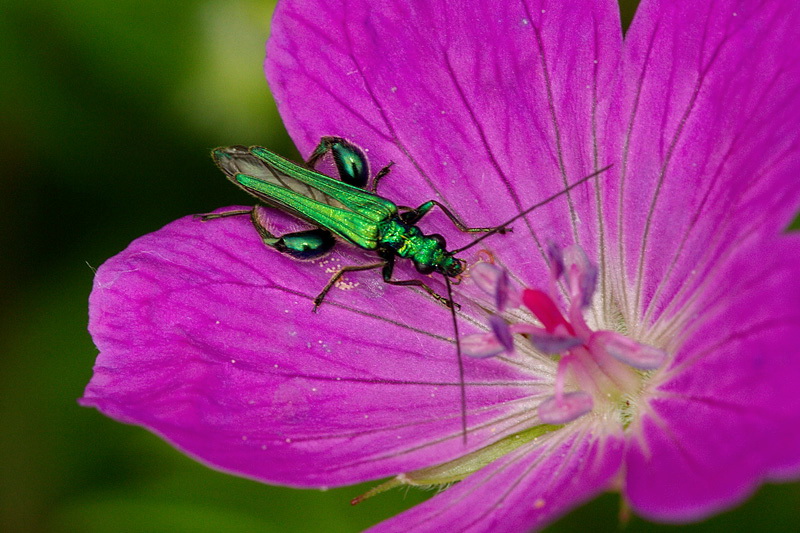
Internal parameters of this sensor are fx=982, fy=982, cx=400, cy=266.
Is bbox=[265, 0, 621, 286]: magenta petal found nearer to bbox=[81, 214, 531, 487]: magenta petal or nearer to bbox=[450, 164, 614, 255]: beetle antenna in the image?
bbox=[450, 164, 614, 255]: beetle antenna

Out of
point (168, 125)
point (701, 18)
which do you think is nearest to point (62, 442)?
point (168, 125)

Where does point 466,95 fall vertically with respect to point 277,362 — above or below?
above

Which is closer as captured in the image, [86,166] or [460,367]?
[460,367]

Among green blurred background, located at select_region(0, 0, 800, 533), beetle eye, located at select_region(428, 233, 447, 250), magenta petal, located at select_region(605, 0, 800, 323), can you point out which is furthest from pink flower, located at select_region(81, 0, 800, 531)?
green blurred background, located at select_region(0, 0, 800, 533)

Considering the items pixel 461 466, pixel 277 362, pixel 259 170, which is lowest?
pixel 461 466

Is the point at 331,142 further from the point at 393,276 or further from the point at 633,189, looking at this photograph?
the point at 633,189

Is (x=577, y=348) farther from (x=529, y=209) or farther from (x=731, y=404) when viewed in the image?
(x=731, y=404)

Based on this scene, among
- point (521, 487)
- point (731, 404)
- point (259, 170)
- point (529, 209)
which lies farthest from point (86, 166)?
point (731, 404)

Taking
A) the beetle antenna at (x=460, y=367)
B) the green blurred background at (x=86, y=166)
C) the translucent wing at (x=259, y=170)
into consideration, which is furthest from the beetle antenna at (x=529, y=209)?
the green blurred background at (x=86, y=166)
